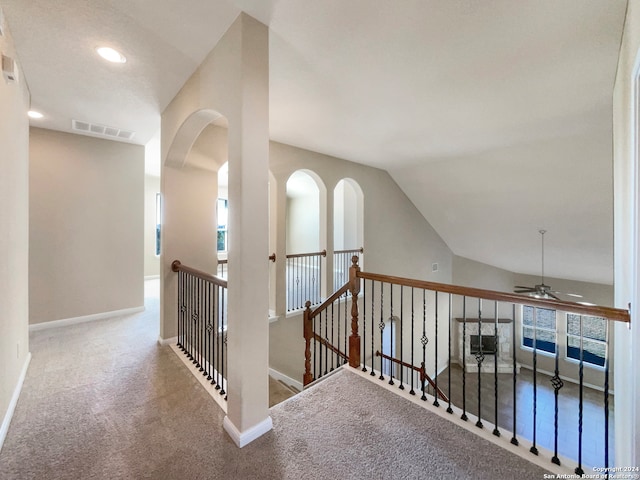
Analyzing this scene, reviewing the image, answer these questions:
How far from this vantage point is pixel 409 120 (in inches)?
132

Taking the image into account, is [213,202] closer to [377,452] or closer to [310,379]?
[310,379]

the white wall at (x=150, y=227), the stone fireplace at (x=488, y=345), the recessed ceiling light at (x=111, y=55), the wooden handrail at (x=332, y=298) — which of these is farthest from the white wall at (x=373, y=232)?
the white wall at (x=150, y=227)

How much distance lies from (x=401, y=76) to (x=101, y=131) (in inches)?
155

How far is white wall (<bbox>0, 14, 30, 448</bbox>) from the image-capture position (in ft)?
5.94

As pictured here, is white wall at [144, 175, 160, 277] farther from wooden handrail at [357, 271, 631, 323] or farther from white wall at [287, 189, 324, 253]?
wooden handrail at [357, 271, 631, 323]

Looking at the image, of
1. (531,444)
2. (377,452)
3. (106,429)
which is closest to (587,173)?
(531,444)

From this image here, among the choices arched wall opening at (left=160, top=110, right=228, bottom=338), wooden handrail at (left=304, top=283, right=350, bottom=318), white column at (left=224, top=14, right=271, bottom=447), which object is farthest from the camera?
arched wall opening at (left=160, top=110, right=228, bottom=338)

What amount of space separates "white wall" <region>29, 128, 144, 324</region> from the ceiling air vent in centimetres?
23

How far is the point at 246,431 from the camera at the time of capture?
68.6 inches

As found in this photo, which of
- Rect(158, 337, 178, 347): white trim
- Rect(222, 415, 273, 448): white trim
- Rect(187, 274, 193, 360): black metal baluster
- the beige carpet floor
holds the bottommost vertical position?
the beige carpet floor

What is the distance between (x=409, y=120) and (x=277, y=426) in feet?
11.3

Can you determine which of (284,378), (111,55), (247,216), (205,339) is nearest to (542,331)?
(284,378)

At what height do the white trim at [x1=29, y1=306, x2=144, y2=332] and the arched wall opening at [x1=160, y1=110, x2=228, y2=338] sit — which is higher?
the arched wall opening at [x1=160, y1=110, x2=228, y2=338]

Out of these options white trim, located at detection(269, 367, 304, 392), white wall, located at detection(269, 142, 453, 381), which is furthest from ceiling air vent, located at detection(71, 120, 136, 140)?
white trim, located at detection(269, 367, 304, 392)
